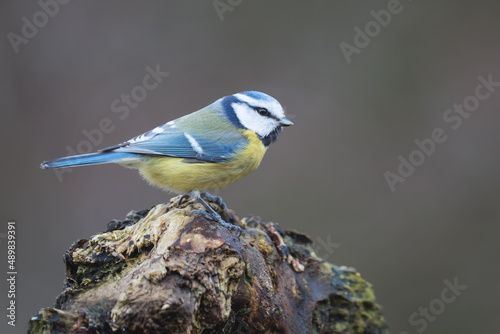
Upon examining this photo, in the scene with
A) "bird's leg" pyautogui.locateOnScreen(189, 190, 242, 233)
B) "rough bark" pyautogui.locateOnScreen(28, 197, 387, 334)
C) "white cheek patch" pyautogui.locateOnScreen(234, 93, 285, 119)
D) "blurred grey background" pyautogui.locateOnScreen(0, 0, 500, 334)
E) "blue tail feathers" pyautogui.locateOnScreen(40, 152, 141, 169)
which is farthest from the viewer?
"blurred grey background" pyautogui.locateOnScreen(0, 0, 500, 334)

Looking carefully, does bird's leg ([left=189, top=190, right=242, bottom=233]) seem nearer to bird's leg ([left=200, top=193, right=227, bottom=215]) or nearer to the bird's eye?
bird's leg ([left=200, top=193, right=227, bottom=215])

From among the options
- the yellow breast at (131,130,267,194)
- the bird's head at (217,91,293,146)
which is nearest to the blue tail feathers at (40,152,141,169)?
the yellow breast at (131,130,267,194)

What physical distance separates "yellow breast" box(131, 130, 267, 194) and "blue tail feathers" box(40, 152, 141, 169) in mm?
105

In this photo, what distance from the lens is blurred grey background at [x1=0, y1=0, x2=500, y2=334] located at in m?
3.71

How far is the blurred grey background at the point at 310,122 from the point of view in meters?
3.71

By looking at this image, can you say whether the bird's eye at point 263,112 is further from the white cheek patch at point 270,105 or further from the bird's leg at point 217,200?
the bird's leg at point 217,200

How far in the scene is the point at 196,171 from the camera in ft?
7.24

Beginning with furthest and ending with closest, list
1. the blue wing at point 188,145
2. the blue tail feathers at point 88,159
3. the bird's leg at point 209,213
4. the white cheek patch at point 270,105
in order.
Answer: the white cheek patch at point 270,105
the blue wing at point 188,145
the blue tail feathers at point 88,159
the bird's leg at point 209,213

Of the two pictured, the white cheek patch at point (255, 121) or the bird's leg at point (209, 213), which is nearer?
the bird's leg at point (209, 213)

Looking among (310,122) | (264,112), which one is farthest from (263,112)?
(310,122)

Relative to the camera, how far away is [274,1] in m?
4.23

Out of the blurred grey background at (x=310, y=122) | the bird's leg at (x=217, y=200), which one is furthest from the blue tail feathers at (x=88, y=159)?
the blurred grey background at (x=310, y=122)

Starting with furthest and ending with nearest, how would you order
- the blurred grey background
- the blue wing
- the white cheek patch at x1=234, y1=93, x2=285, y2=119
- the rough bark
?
the blurred grey background < the white cheek patch at x1=234, y1=93, x2=285, y2=119 < the blue wing < the rough bark

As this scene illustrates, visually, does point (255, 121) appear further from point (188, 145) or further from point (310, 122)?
point (310, 122)
